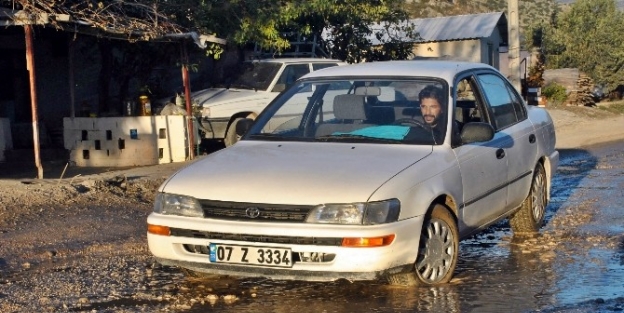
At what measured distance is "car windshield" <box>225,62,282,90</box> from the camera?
682 inches

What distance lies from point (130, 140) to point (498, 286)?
366 inches

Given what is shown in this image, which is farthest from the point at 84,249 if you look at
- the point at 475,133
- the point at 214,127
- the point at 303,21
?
the point at 303,21

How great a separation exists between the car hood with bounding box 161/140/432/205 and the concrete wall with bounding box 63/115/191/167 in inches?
327

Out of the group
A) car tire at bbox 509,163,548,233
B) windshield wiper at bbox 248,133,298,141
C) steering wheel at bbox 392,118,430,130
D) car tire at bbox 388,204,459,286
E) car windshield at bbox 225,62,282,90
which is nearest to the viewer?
car tire at bbox 388,204,459,286

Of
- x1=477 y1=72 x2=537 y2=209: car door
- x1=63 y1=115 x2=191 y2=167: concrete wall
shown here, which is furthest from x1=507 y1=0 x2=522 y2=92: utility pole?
x1=477 y1=72 x2=537 y2=209: car door

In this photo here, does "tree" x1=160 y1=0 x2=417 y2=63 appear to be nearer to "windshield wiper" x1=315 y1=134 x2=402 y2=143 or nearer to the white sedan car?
the white sedan car

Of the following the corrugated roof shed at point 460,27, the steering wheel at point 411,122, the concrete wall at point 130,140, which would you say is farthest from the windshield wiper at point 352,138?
the corrugated roof shed at point 460,27

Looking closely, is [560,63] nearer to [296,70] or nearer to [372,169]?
[296,70]

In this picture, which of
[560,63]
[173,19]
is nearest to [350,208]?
[173,19]

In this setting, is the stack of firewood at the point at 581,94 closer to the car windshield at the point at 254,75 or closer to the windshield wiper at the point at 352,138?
the car windshield at the point at 254,75

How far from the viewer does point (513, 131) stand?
27.4ft

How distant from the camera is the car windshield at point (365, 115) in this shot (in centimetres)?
722

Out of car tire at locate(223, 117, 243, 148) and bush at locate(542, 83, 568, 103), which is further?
bush at locate(542, 83, 568, 103)

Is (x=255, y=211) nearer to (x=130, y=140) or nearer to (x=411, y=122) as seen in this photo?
(x=411, y=122)
